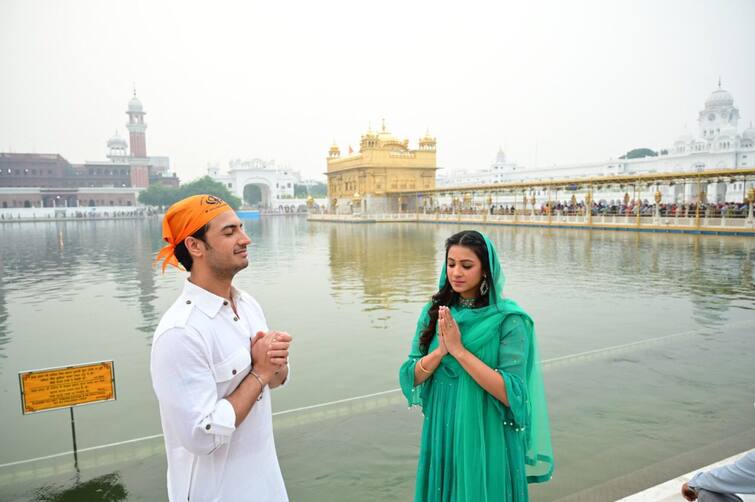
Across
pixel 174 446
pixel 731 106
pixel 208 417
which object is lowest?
pixel 174 446

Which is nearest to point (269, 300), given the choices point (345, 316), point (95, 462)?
point (345, 316)

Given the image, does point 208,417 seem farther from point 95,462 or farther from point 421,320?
point 95,462

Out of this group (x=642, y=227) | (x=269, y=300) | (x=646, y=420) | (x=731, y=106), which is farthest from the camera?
(x=731, y=106)

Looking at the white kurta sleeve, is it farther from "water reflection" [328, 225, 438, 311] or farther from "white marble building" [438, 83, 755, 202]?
"white marble building" [438, 83, 755, 202]

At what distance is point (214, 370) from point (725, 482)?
2.07m

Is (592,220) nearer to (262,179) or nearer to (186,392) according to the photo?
(186,392)

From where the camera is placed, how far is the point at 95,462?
3256 mm

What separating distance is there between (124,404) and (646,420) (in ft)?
13.7

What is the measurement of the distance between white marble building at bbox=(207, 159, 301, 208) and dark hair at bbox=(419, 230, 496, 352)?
75.4 metres

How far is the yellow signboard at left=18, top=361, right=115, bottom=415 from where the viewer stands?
3070 millimetres

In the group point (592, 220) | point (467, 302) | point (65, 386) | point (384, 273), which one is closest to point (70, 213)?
point (592, 220)

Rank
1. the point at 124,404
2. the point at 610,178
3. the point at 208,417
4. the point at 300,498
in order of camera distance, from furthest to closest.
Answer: the point at 610,178, the point at 124,404, the point at 300,498, the point at 208,417

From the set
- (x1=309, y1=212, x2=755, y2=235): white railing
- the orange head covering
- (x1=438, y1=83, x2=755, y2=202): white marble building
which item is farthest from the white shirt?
(x1=438, y1=83, x2=755, y2=202): white marble building

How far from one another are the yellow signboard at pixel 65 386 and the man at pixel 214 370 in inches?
81.7
